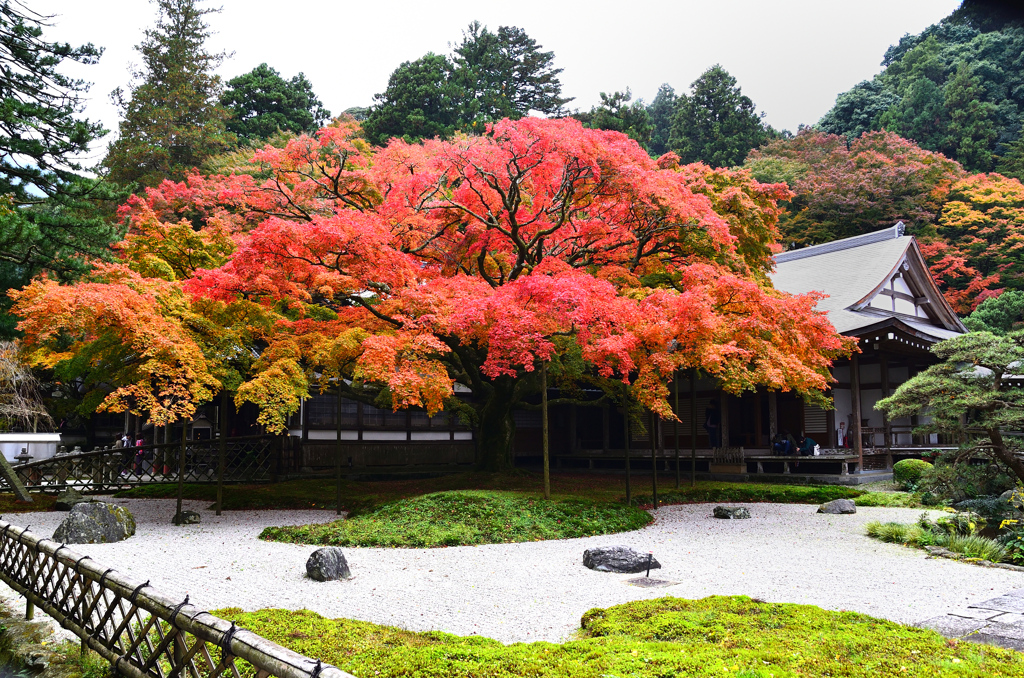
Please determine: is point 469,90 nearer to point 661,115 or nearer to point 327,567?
point 661,115

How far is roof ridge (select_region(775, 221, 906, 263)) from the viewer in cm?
2042

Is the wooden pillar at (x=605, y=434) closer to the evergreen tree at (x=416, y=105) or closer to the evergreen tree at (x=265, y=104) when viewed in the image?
the evergreen tree at (x=416, y=105)

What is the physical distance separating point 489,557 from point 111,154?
26.6m

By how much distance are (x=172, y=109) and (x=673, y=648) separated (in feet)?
106

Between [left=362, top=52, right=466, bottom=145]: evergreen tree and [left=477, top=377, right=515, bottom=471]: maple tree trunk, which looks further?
[left=362, top=52, right=466, bottom=145]: evergreen tree

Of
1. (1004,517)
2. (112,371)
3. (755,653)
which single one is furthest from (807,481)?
(112,371)

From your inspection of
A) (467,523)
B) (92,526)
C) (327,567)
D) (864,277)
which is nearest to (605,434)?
(864,277)

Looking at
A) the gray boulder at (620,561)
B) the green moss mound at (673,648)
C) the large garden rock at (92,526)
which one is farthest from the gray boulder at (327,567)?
the large garden rock at (92,526)

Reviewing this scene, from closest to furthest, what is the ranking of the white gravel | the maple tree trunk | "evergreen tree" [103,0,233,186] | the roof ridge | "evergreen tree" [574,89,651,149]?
the white gravel
the maple tree trunk
the roof ridge
"evergreen tree" [103,0,233,186]
"evergreen tree" [574,89,651,149]

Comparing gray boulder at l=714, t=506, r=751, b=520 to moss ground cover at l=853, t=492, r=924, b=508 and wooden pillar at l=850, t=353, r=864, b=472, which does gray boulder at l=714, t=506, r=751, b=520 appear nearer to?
moss ground cover at l=853, t=492, r=924, b=508

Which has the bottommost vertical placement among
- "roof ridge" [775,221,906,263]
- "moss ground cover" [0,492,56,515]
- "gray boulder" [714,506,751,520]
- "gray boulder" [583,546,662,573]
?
"gray boulder" [714,506,751,520]

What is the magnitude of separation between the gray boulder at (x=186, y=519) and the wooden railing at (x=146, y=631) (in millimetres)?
5326

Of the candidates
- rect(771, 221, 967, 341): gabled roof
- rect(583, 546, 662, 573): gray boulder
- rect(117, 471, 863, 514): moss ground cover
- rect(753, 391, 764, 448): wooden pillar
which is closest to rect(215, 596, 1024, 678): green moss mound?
rect(583, 546, 662, 573): gray boulder

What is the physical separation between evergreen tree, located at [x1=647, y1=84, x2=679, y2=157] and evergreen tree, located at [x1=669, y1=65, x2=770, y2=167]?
9375 mm
